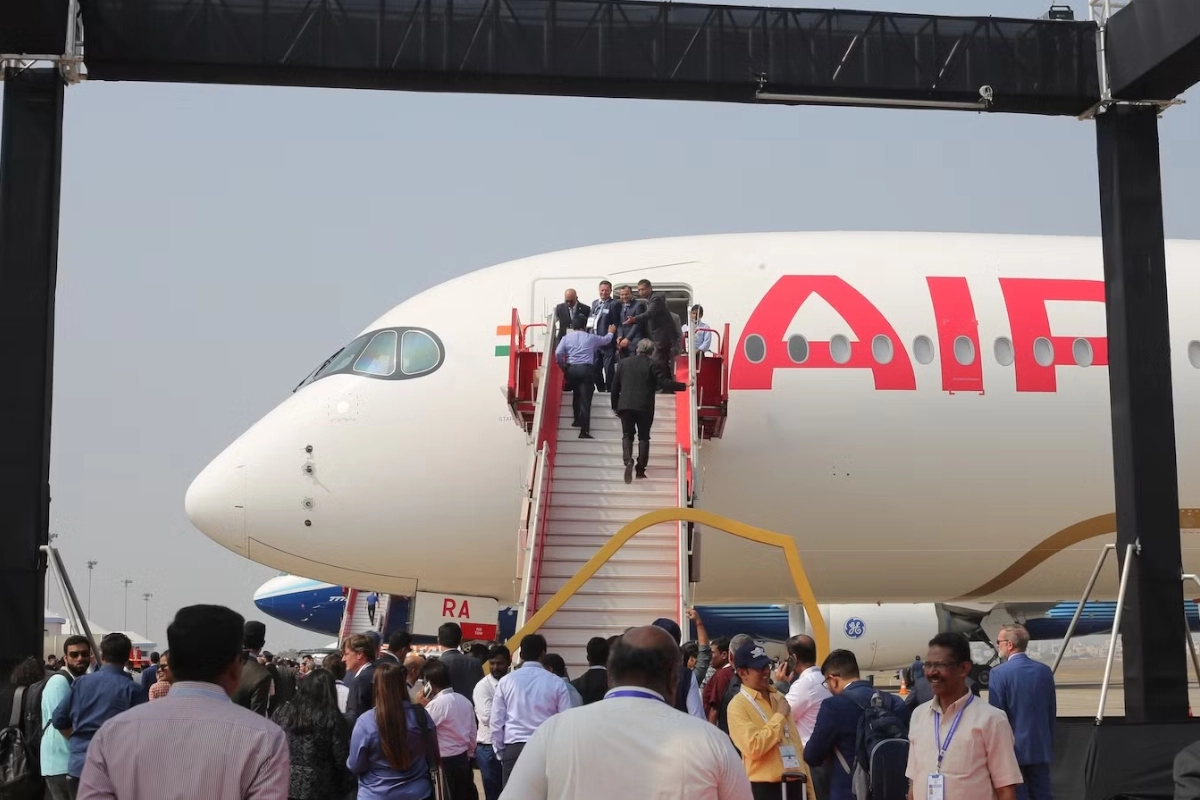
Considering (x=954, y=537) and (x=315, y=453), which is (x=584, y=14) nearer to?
(x=315, y=453)

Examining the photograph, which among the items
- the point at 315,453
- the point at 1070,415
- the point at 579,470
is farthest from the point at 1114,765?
the point at 315,453

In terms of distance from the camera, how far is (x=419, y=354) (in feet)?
54.1

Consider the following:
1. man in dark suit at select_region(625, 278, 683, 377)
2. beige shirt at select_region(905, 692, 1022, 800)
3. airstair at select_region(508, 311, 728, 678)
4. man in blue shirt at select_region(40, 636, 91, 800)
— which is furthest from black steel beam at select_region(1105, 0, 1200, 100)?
man in blue shirt at select_region(40, 636, 91, 800)

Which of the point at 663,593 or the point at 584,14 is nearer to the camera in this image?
the point at 584,14

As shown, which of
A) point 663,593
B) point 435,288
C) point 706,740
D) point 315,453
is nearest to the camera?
point 706,740

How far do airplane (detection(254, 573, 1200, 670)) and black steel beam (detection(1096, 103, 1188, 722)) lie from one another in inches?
17.0

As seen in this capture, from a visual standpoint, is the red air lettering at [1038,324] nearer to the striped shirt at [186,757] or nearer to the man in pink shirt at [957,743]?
the man in pink shirt at [957,743]

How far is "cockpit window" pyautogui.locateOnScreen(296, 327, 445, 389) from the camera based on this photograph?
1641 centimetres

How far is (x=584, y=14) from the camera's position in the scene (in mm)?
10531

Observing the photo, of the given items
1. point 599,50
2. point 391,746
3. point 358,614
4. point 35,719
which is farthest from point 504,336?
point 358,614

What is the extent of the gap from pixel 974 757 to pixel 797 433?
10500 millimetres

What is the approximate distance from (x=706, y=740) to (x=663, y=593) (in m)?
9.50

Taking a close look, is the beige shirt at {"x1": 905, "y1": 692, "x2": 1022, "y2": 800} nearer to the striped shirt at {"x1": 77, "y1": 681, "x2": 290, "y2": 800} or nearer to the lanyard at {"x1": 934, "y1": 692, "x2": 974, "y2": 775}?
the lanyard at {"x1": 934, "y1": 692, "x2": 974, "y2": 775}

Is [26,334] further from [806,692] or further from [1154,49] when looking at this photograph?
[1154,49]
